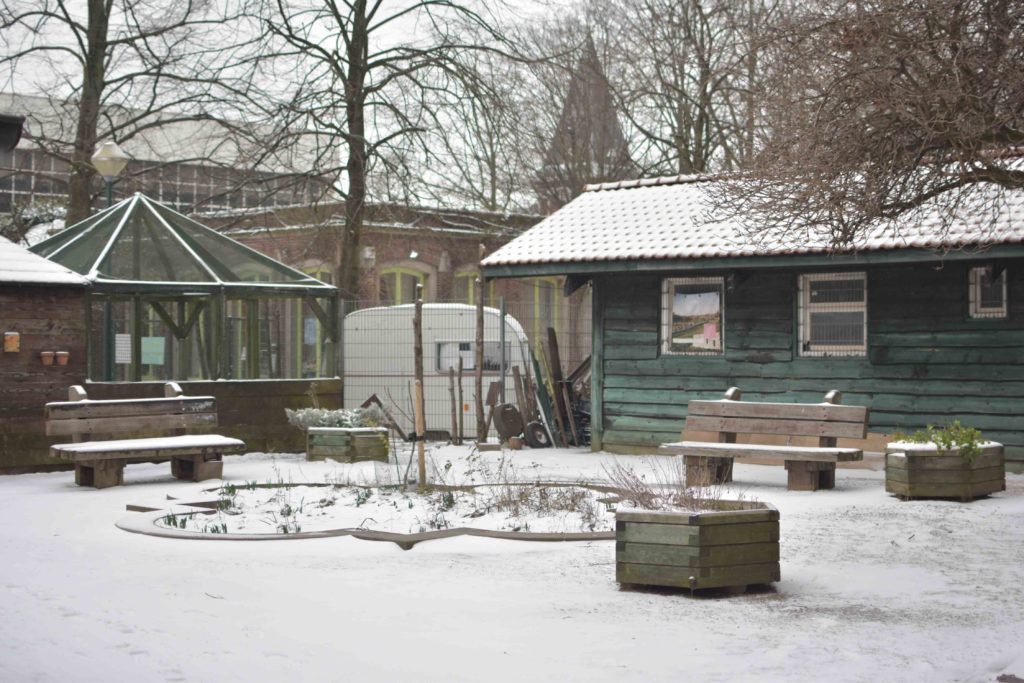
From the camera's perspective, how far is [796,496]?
12695 millimetres

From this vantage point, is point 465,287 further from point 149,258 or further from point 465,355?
point 149,258

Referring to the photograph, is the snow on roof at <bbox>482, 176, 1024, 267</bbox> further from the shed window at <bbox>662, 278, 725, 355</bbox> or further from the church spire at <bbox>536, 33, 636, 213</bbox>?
the church spire at <bbox>536, 33, 636, 213</bbox>

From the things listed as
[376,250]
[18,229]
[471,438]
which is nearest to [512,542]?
[471,438]

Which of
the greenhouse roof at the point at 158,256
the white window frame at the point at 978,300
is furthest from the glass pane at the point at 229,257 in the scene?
the white window frame at the point at 978,300

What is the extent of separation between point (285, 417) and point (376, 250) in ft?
47.7

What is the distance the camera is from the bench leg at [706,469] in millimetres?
13555

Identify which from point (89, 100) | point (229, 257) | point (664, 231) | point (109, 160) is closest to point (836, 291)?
point (664, 231)

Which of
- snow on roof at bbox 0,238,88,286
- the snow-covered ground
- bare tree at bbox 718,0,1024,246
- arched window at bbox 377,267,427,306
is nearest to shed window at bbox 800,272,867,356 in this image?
bare tree at bbox 718,0,1024,246

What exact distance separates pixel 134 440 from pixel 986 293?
31.7ft

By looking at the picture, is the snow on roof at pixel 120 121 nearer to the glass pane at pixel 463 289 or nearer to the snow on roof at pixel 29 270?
the glass pane at pixel 463 289

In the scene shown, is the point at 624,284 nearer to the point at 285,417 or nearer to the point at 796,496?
the point at 285,417

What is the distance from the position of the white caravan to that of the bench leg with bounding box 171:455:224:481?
262 inches

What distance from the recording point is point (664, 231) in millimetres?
18000

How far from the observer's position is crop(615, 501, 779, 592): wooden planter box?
25.2 feet
